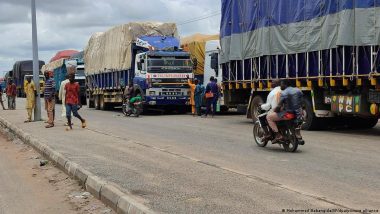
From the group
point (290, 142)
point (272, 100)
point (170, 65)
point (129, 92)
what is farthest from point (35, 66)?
point (290, 142)

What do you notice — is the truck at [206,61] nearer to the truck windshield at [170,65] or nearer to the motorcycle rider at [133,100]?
the truck windshield at [170,65]

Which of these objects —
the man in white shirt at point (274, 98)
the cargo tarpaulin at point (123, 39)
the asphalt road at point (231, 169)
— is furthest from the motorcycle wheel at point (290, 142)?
the cargo tarpaulin at point (123, 39)

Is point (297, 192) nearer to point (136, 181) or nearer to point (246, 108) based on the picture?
point (136, 181)

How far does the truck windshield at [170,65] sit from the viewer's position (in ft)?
74.7

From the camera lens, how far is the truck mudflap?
22.8 metres

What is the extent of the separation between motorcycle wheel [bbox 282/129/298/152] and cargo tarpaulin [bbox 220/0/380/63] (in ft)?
11.6

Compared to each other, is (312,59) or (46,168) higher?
(312,59)

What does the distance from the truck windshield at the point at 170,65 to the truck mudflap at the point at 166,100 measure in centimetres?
113

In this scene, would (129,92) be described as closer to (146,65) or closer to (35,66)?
(146,65)

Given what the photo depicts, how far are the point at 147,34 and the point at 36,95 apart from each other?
7.60 metres

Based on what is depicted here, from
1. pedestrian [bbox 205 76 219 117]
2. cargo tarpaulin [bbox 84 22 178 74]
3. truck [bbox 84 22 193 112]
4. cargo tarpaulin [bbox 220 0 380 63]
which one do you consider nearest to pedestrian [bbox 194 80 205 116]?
pedestrian [bbox 205 76 219 117]

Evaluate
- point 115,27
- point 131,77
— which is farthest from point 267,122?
point 115,27

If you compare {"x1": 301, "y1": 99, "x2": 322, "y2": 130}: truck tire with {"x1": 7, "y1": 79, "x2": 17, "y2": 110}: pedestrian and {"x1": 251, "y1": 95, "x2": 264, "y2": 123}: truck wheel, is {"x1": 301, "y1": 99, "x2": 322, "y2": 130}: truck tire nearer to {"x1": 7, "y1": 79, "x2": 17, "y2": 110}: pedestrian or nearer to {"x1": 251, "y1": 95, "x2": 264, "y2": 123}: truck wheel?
{"x1": 251, "y1": 95, "x2": 264, "y2": 123}: truck wheel

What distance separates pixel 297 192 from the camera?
6566 millimetres
